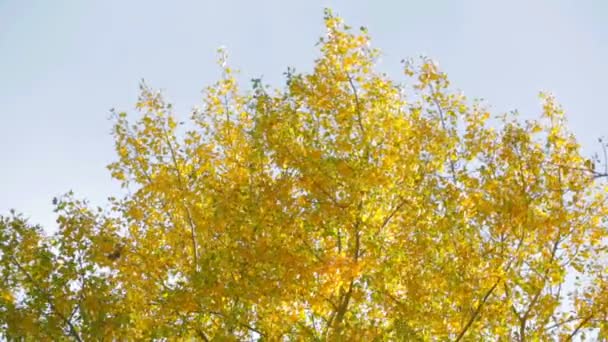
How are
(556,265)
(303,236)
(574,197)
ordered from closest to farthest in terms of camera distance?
1. (556,265)
2. (303,236)
3. (574,197)

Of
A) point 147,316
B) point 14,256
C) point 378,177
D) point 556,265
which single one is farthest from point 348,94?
point 14,256

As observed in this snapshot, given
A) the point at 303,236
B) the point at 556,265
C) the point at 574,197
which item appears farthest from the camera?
the point at 574,197

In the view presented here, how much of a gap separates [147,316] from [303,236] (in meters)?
2.56

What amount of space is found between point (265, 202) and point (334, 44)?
262 cm

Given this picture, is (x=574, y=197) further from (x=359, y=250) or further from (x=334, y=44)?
(x=334, y=44)

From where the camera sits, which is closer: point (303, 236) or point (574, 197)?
point (303, 236)

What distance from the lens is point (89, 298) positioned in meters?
9.00

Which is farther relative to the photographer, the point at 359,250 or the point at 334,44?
the point at 334,44

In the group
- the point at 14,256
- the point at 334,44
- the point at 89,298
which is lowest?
the point at 89,298

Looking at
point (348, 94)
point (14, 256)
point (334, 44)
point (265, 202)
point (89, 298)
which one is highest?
point (334, 44)

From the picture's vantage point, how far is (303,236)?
934 cm

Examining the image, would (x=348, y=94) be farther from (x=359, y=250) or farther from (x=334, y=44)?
(x=359, y=250)

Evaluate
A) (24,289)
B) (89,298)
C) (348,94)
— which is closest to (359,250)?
(348,94)

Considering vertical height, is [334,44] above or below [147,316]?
above
